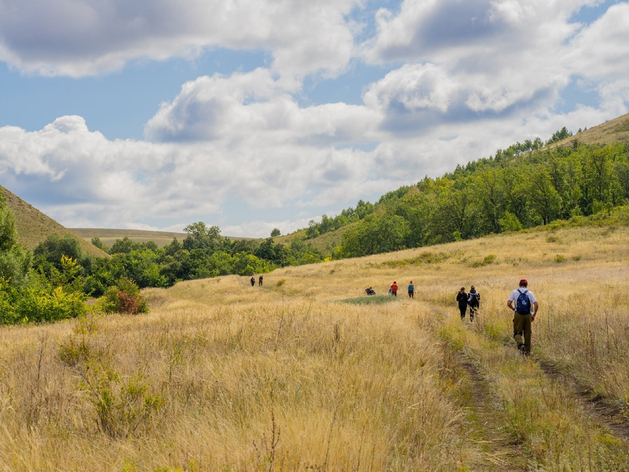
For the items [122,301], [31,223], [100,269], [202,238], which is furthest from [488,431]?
[202,238]

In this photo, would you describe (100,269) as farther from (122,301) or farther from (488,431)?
(488,431)

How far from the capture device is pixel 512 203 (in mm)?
97375

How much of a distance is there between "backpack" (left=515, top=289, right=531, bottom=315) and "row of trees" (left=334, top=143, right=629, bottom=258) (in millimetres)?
80749

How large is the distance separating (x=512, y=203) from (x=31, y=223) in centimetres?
10061

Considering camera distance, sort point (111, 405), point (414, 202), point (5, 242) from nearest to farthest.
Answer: point (111, 405)
point (5, 242)
point (414, 202)

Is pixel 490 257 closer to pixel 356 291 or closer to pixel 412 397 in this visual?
pixel 356 291

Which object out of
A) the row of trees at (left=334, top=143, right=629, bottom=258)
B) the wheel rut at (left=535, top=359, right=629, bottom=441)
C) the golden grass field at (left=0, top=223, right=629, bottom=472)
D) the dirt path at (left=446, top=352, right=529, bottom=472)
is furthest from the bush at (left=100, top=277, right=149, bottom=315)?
the row of trees at (left=334, top=143, right=629, bottom=258)

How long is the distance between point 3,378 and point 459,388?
21.3ft

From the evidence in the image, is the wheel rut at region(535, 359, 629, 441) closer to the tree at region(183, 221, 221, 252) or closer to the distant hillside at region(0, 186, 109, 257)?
the distant hillside at region(0, 186, 109, 257)

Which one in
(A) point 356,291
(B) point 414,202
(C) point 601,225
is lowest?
(A) point 356,291

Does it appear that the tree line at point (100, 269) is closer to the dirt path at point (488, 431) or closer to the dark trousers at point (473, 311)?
the dark trousers at point (473, 311)

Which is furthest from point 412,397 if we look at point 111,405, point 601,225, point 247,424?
point 601,225

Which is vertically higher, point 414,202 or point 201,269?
point 414,202

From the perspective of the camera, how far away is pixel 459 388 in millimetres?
7352
